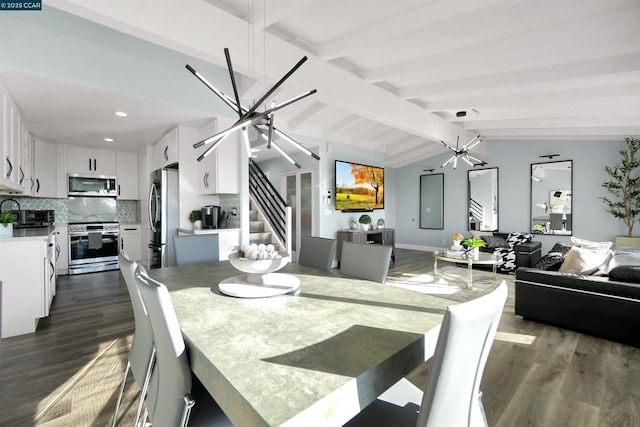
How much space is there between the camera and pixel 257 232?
17.1 ft

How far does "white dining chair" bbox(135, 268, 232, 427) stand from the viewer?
105cm

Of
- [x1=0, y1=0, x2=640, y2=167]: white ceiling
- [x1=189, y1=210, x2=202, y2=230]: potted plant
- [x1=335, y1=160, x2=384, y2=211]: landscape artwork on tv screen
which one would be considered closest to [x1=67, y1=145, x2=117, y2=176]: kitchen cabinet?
[x1=0, y1=0, x2=640, y2=167]: white ceiling

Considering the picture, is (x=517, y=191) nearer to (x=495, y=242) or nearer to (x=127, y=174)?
(x=495, y=242)

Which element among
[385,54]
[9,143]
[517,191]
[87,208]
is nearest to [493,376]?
[385,54]

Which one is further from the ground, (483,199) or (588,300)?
(483,199)

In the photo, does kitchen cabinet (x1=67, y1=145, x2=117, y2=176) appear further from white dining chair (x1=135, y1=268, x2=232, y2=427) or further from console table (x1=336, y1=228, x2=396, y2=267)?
white dining chair (x1=135, y1=268, x2=232, y2=427)

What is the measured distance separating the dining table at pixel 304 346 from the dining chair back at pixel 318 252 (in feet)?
2.48

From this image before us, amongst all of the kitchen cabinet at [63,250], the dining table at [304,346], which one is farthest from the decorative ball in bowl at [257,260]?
the kitchen cabinet at [63,250]

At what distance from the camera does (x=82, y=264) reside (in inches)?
206

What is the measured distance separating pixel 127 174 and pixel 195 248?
13.5 feet

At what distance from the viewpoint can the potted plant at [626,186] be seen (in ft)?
17.8

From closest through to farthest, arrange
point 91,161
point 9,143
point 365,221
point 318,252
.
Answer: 1. point 318,252
2. point 9,143
3. point 91,161
4. point 365,221

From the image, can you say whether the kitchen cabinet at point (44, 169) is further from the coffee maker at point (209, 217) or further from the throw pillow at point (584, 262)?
the throw pillow at point (584, 262)

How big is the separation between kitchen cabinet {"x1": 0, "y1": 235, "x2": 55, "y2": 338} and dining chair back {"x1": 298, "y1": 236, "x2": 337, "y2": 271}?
2.63m
